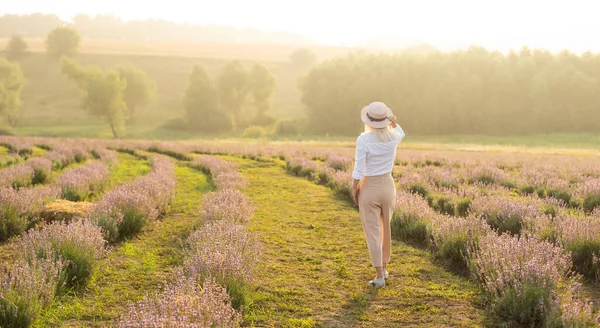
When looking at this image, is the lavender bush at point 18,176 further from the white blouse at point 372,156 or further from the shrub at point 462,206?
the shrub at point 462,206

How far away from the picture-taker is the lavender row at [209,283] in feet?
11.8

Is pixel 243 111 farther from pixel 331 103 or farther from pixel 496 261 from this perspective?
pixel 496 261

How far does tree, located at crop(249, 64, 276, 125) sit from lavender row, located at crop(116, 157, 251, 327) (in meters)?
62.4

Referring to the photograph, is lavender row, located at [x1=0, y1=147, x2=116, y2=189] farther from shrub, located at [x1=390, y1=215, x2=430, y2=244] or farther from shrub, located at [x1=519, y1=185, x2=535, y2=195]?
shrub, located at [x1=519, y1=185, x2=535, y2=195]

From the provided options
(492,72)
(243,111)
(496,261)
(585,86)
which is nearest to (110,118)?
(243,111)

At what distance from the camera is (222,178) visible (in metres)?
13.1

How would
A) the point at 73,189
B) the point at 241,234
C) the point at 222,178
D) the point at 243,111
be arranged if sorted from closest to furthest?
the point at 241,234 < the point at 73,189 < the point at 222,178 < the point at 243,111

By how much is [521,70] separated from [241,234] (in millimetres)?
57564

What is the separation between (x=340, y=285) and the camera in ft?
20.0

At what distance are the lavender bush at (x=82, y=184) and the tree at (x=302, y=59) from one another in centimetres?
10627

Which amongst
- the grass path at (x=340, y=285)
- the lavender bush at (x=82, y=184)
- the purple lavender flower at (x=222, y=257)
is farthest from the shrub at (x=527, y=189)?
the lavender bush at (x=82, y=184)

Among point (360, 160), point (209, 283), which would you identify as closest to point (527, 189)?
point (360, 160)

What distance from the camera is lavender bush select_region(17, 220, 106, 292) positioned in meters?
5.68

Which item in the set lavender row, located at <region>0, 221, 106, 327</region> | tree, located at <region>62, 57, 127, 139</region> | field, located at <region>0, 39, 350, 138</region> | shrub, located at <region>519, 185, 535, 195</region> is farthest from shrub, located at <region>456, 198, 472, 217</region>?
field, located at <region>0, 39, 350, 138</region>
